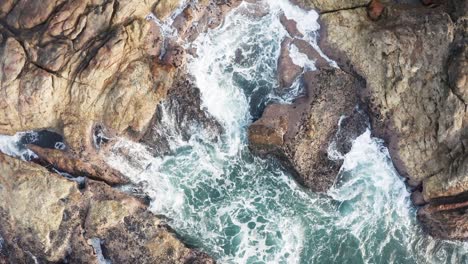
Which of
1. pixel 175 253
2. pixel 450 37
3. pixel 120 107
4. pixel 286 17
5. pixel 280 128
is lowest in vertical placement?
pixel 175 253

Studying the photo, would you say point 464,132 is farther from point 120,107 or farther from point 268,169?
point 120,107

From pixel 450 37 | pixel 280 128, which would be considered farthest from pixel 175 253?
pixel 450 37

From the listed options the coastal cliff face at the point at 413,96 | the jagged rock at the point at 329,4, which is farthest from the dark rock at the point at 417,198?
the jagged rock at the point at 329,4

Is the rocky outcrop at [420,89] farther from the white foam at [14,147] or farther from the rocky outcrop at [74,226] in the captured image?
the white foam at [14,147]

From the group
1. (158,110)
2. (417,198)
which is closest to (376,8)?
(417,198)

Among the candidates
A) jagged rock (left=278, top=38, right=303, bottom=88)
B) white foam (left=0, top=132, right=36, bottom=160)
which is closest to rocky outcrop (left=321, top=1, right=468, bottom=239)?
jagged rock (left=278, top=38, right=303, bottom=88)

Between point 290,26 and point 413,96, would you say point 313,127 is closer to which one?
point 413,96
